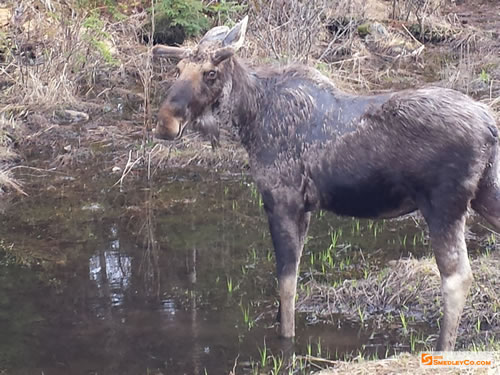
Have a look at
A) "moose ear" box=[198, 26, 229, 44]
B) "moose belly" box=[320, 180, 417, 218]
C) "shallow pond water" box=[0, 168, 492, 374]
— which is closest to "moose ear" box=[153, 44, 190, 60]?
"moose ear" box=[198, 26, 229, 44]

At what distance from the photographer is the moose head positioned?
6.24m

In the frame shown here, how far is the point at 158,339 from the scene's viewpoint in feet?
22.0

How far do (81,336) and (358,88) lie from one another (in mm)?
7840

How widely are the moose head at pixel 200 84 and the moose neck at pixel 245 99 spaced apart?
8cm

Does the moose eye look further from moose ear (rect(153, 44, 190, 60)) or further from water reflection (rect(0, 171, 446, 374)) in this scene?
water reflection (rect(0, 171, 446, 374))

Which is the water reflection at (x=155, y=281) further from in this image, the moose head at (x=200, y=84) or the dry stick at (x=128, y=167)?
the moose head at (x=200, y=84)

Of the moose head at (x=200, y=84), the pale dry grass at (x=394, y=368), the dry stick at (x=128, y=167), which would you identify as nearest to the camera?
the pale dry grass at (x=394, y=368)

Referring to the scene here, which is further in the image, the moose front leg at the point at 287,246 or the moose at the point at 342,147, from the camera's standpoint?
the moose front leg at the point at 287,246

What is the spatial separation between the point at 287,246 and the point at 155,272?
2.12 m

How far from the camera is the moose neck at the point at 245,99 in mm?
6535

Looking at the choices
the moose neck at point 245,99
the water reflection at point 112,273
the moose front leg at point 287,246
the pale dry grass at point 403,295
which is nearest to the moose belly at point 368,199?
the moose front leg at point 287,246

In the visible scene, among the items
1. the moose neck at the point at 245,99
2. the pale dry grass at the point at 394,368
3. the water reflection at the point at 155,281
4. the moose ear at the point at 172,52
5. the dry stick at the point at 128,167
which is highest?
the moose ear at the point at 172,52

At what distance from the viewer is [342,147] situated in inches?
244

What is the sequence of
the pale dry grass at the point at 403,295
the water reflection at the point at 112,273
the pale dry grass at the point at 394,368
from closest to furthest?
1. the pale dry grass at the point at 394,368
2. the pale dry grass at the point at 403,295
3. the water reflection at the point at 112,273
